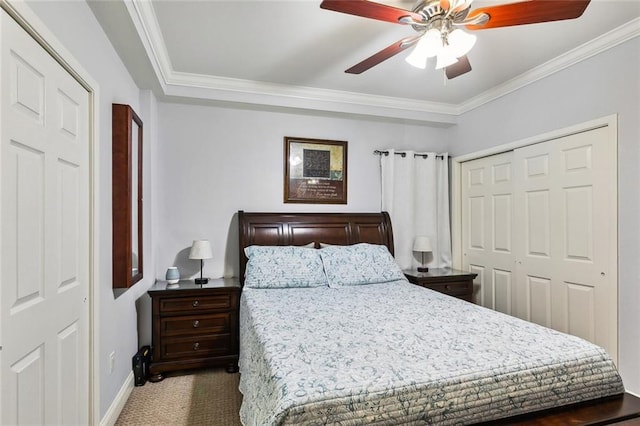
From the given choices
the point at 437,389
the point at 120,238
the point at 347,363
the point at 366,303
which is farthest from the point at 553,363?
the point at 120,238

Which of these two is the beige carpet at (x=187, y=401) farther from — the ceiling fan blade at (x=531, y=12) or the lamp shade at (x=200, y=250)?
the ceiling fan blade at (x=531, y=12)

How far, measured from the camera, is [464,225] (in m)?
4.02

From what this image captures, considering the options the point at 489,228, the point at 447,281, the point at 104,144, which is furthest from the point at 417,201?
the point at 104,144

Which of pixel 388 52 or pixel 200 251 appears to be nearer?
pixel 388 52

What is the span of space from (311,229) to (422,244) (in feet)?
4.12

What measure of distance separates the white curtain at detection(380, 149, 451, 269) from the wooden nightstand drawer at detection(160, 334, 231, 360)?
2.07 meters

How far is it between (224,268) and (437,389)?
2532 mm

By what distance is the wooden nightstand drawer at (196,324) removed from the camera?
9.19 feet

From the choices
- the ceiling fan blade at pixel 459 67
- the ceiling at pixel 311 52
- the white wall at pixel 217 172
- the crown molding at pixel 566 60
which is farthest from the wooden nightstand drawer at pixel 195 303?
the crown molding at pixel 566 60

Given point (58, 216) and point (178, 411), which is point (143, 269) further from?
point (58, 216)

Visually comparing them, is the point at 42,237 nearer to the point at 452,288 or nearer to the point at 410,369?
the point at 410,369

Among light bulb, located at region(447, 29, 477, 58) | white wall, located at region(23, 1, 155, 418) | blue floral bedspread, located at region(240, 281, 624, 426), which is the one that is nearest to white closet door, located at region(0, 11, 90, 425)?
white wall, located at region(23, 1, 155, 418)

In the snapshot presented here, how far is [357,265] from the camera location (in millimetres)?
3082

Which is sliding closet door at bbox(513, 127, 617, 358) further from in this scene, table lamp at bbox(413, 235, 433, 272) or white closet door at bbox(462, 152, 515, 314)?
table lamp at bbox(413, 235, 433, 272)
